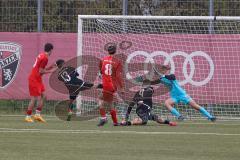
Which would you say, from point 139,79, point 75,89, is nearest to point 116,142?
point 75,89

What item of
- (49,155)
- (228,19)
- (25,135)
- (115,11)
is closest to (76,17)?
→ (115,11)

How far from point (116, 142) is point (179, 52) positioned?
9.61 meters

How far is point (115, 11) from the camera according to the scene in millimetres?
26156

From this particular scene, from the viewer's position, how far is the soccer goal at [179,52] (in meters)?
23.9

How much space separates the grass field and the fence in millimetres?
5832

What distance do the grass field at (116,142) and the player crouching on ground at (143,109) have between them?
26cm

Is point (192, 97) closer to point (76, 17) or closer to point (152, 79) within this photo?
point (152, 79)

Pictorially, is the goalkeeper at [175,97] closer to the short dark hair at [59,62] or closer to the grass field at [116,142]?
the grass field at [116,142]

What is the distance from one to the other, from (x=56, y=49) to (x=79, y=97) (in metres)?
2.46

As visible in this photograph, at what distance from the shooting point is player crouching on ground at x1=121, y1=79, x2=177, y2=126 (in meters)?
20.7

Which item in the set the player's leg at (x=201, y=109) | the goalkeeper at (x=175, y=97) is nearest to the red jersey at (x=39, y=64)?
the goalkeeper at (x=175, y=97)

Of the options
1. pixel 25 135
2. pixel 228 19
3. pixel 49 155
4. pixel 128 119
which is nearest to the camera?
pixel 49 155

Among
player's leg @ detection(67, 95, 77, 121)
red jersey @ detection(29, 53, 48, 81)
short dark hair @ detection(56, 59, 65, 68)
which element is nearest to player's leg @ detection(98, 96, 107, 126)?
player's leg @ detection(67, 95, 77, 121)

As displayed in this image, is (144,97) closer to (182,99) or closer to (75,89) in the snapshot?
(182,99)
